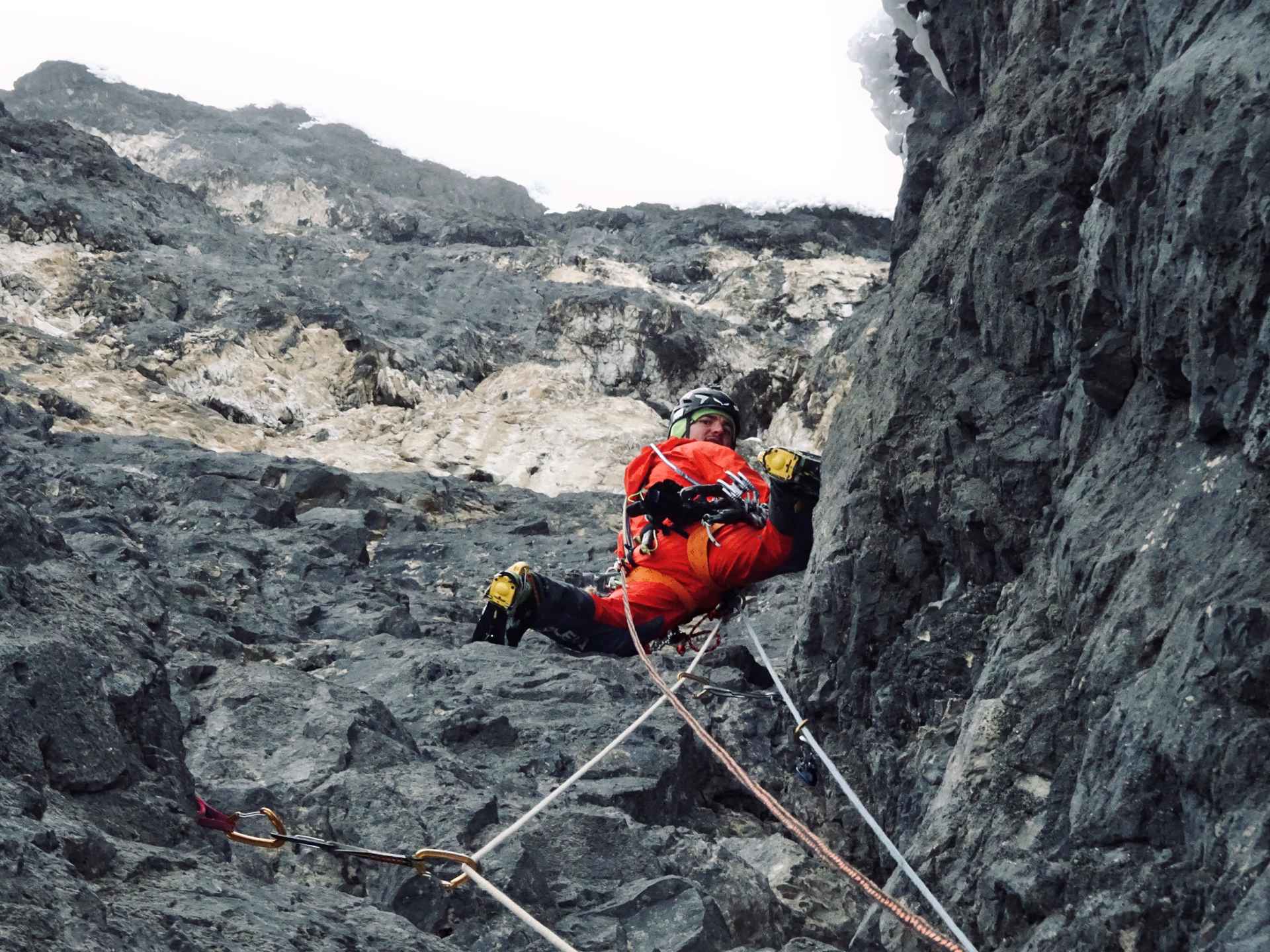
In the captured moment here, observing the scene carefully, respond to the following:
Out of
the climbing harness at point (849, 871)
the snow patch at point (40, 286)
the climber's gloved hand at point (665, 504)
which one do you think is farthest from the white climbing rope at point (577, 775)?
the snow patch at point (40, 286)

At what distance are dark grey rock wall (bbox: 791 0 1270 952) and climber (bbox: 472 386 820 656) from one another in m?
1.55

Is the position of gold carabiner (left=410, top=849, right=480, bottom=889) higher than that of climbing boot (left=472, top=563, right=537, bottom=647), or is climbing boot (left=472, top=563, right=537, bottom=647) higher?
gold carabiner (left=410, top=849, right=480, bottom=889)

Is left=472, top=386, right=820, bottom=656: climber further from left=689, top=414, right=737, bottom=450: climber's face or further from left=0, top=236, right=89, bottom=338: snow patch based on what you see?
left=0, top=236, right=89, bottom=338: snow patch

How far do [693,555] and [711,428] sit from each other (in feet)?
4.23

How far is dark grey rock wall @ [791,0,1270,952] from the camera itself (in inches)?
91.8

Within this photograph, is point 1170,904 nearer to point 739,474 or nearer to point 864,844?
point 864,844

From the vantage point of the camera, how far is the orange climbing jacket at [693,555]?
6.54 metres

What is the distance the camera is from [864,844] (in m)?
4.14

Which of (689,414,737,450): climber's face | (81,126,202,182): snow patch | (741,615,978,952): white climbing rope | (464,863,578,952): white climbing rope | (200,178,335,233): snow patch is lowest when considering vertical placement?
(464,863,578,952): white climbing rope

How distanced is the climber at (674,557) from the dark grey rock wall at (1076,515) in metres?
1.55

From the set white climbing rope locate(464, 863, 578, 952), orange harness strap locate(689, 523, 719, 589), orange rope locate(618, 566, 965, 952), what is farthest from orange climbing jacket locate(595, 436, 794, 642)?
white climbing rope locate(464, 863, 578, 952)

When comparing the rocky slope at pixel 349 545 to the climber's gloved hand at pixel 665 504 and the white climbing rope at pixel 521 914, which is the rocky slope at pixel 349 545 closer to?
the white climbing rope at pixel 521 914

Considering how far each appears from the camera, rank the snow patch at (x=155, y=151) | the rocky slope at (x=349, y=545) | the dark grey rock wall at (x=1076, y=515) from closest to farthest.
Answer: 1. the dark grey rock wall at (x=1076, y=515)
2. the rocky slope at (x=349, y=545)
3. the snow patch at (x=155, y=151)

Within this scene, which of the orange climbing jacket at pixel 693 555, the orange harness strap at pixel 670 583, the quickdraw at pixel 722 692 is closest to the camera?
the quickdraw at pixel 722 692
